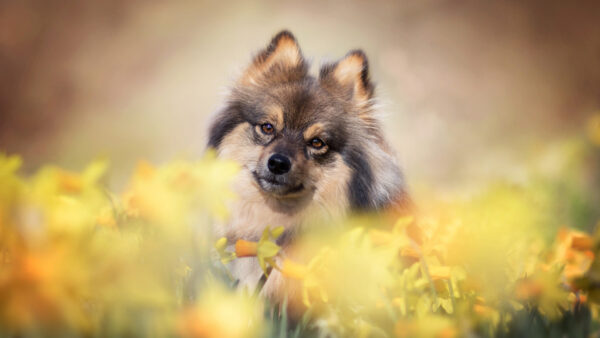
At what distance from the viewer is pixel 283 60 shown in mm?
2094

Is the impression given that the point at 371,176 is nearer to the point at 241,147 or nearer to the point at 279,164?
the point at 279,164

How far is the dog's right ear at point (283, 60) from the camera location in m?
2.07

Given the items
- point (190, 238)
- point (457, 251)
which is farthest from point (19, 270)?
point (457, 251)

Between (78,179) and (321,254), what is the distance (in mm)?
434

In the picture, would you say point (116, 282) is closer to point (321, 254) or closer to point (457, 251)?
point (321, 254)

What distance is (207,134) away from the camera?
86.7 inches

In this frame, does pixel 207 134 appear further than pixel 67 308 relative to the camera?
Yes

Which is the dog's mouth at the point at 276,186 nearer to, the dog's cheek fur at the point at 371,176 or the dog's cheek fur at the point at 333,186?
the dog's cheek fur at the point at 333,186

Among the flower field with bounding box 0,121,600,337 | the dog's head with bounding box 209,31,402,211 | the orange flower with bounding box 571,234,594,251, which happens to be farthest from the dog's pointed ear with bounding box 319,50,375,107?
the orange flower with bounding box 571,234,594,251

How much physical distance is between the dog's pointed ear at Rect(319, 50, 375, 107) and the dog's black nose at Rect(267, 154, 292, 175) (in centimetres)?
47

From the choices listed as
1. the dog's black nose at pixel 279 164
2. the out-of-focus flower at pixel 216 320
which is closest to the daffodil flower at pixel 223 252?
the out-of-focus flower at pixel 216 320

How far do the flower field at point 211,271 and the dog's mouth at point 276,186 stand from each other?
0.75m

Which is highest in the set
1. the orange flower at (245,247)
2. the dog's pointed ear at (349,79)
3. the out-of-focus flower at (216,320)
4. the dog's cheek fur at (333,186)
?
the dog's pointed ear at (349,79)

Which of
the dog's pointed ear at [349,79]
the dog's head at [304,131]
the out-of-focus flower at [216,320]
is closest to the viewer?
the out-of-focus flower at [216,320]
